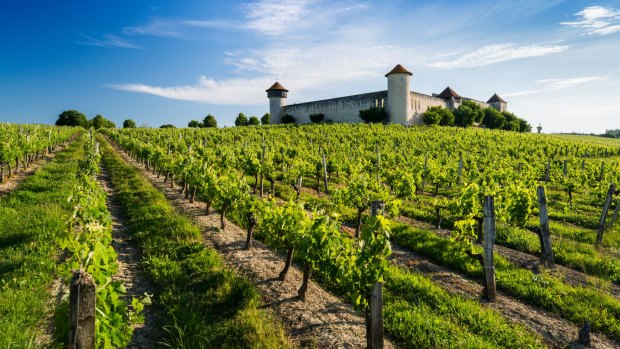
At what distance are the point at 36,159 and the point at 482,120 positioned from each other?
68109 millimetres

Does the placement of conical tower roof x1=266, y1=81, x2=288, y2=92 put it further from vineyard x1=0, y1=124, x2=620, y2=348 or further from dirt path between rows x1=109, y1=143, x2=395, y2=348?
dirt path between rows x1=109, y1=143, x2=395, y2=348

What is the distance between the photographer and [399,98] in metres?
54.9

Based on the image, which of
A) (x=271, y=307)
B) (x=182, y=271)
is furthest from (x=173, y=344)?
(x=182, y=271)

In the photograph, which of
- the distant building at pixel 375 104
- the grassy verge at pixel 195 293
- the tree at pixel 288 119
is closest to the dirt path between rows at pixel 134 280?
the grassy verge at pixel 195 293

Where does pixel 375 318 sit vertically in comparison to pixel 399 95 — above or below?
below

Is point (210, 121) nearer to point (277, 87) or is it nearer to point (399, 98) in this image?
point (277, 87)

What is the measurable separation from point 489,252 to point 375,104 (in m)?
52.0

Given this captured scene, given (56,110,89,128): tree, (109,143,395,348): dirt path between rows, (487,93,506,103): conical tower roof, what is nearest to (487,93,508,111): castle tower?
(487,93,506,103): conical tower roof

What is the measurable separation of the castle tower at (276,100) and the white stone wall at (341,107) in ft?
14.1

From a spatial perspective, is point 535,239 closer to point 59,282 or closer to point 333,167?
point 333,167

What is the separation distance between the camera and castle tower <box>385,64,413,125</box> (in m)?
54.6

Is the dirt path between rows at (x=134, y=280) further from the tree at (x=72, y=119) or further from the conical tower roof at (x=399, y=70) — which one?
the tree at (x=72, y=119)

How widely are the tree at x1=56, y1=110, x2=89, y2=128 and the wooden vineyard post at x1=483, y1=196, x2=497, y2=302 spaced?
88093mm

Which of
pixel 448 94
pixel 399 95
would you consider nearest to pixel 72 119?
pixel 399 95
